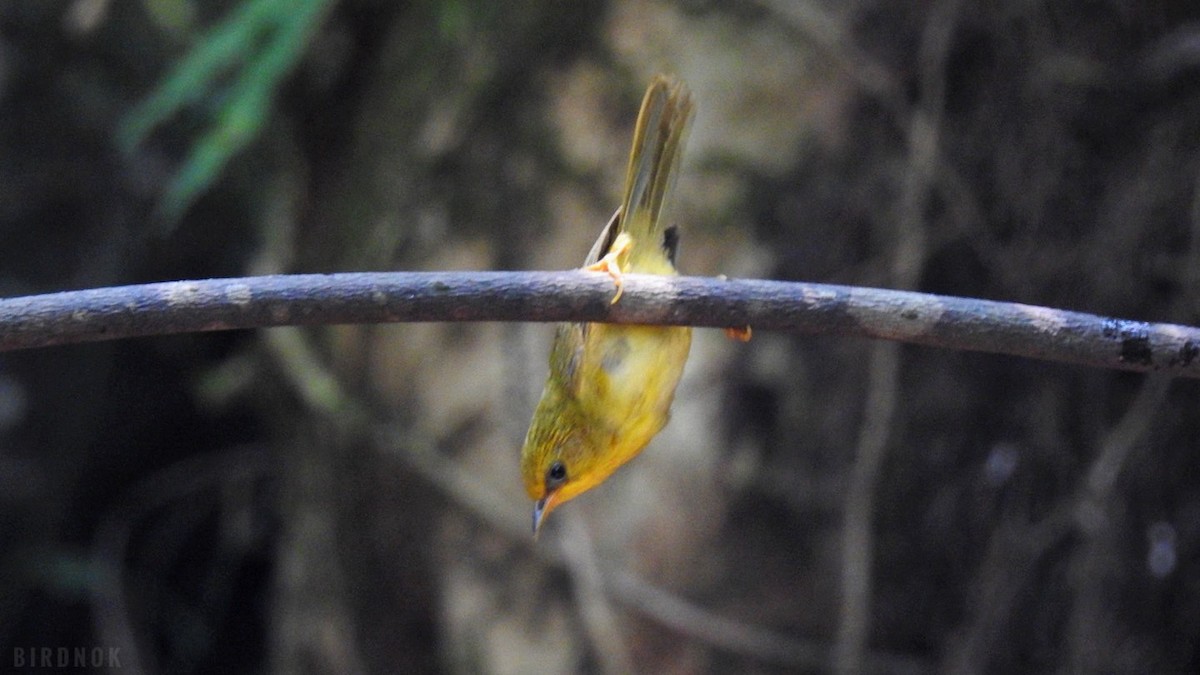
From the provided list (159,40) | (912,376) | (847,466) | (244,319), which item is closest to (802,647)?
(847,466)

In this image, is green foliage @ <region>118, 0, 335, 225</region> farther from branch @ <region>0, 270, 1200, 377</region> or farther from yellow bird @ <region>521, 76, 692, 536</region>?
branch @ <region>0, 270, 1200, 377</region>

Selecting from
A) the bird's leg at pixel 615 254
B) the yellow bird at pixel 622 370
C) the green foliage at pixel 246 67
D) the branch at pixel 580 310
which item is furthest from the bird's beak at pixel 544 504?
the green foliage at pixel 246 67

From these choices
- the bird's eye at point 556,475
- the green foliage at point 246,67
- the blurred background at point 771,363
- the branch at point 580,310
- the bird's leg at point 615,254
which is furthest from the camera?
the green foliage at point 246,67

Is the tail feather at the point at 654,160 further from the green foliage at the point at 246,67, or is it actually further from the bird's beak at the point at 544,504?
the green foliage at the point at 246,67

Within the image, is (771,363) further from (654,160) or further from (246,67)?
(246,67)

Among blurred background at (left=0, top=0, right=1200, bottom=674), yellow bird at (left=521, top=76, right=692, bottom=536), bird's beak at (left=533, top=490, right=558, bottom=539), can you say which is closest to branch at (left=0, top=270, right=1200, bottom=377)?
yellow bird at (left=521, top=76, right=692, bottom=536)

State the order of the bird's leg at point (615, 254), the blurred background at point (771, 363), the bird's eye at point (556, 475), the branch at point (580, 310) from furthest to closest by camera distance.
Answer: the blurred background at point (771, 363)
the bird's eye at point (556, 475)
the bird's leg at point (615, 254)
the branch at point (580, 310)

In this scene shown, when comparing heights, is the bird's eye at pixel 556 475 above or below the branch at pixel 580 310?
below

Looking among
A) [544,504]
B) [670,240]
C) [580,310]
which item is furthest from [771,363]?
[580,310]

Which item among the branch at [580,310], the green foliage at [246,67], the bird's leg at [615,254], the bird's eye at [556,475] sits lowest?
the bird's eye at [556,475]
